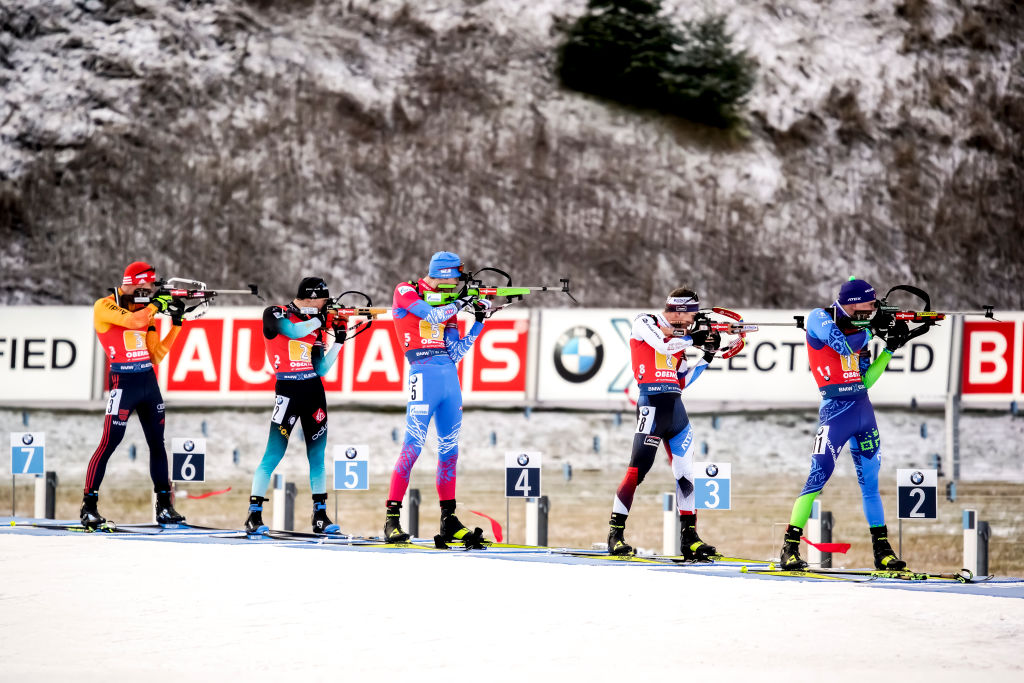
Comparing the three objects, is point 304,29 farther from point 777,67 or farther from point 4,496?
point 4,496

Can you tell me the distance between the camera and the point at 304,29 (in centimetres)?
3077

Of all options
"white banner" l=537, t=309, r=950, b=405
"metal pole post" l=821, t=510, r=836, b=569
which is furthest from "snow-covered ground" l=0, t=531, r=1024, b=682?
"white banner" l=537, t=309, r=950, b=405

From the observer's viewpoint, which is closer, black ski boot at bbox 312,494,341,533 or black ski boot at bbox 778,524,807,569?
black ski boot at bbox 778,524,807,569

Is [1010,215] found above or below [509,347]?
above

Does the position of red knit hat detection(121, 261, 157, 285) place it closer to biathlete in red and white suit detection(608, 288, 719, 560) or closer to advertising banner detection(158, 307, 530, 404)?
biathlete in red and white suit detection(608, 288, 719, 560)

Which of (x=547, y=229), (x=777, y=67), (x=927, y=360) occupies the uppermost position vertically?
(x=777, y=67)

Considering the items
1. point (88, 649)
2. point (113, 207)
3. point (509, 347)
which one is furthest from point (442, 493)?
point (113, 207)

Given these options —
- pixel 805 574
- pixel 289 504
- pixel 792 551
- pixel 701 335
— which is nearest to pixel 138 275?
pixel 289 504

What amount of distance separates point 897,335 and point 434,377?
358 centimetres

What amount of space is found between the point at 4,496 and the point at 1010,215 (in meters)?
20.3

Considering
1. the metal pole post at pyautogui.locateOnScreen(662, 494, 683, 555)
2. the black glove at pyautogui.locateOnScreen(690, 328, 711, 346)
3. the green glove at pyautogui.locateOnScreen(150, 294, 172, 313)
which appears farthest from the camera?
the green glove at pyautogui.locateOnScreen(150, 294, 172, 313)

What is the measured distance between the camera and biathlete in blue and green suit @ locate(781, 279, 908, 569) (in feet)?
31.2

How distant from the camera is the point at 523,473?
1188 cm

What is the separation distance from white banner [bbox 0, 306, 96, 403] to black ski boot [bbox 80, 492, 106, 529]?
24.3 feet
